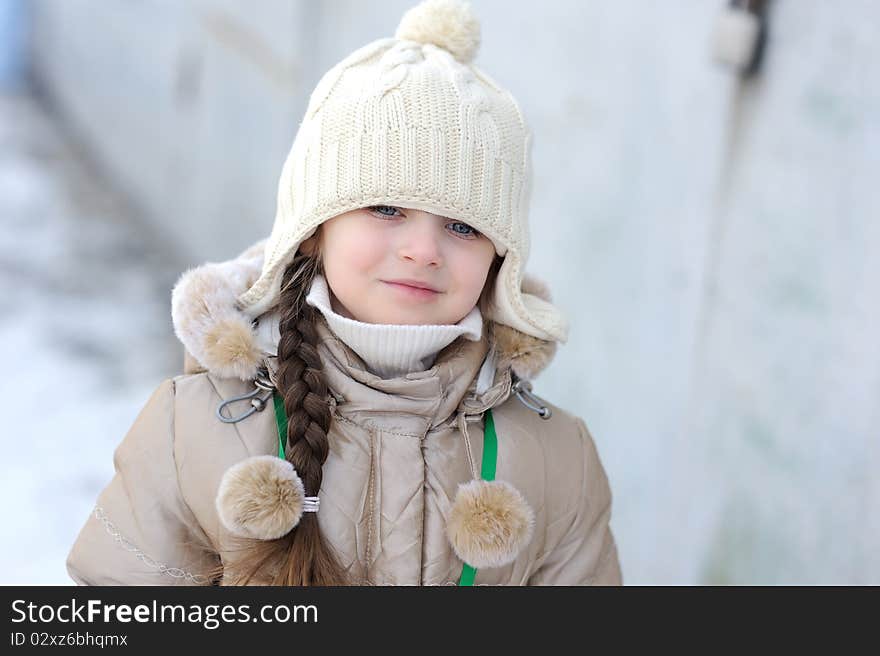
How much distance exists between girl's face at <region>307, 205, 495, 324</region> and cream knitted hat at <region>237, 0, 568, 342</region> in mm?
30

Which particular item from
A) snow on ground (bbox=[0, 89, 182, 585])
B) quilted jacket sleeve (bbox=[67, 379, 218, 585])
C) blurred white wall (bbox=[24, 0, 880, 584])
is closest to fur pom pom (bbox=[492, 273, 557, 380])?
quilted jacket sleeve (bbox=[67, 379, 218, 585])

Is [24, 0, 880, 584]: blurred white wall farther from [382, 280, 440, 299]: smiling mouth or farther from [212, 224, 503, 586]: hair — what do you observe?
[212, 224, 503, 586]: hair

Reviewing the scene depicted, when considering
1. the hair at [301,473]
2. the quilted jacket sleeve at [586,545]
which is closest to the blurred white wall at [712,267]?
the quilted jacket sleeve at [586,545]

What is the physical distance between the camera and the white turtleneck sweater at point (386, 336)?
1547 mm

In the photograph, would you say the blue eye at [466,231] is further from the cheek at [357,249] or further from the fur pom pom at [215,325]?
the fur pom pom at [215,325]

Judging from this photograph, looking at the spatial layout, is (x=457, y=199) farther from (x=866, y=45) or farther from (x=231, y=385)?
(x=866, y=45)

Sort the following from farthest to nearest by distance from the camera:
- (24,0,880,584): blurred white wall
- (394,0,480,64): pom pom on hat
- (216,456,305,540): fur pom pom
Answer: (24,0,880,584): blurred white wall → (394,0,480,64): pom pom on hat → (216,456,305,540): fur pom pom

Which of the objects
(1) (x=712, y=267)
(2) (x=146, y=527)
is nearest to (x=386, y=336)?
(2) (x=146, y=527)

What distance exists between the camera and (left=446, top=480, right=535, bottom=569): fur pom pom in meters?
1.51

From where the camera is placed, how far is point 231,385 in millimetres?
1604

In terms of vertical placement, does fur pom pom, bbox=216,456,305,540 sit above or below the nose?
below

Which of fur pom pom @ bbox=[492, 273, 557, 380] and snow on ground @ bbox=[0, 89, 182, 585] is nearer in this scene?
fur pom pom @ bbox=[492, 273, 557, 380]
